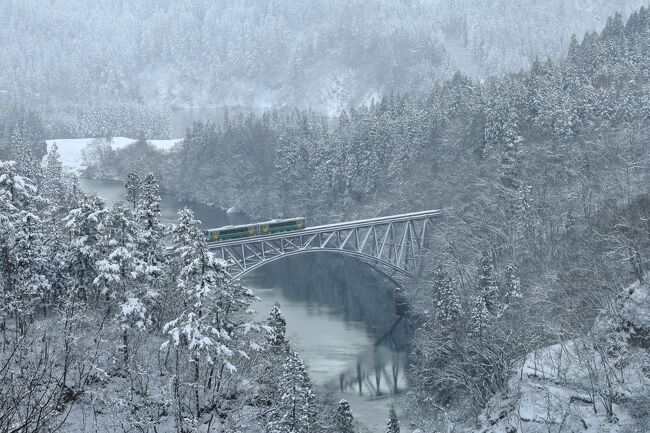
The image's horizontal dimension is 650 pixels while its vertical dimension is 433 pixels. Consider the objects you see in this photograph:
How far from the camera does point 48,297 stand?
39.4 metres

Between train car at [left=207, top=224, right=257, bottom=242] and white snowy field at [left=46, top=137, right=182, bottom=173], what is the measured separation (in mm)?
94072

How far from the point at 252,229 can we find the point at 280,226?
328 cm

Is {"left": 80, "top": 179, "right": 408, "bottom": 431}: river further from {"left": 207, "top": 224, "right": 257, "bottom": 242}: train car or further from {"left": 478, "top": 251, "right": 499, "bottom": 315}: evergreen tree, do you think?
{"left": 478, "top": 251, "right": 499, "bottom": 315}: evergreen tree

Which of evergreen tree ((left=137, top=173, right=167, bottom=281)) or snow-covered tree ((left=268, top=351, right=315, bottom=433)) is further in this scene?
evergreen tree ((left=137, top=173, right=167, bottom=281))

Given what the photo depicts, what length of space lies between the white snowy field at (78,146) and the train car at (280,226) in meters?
92.2

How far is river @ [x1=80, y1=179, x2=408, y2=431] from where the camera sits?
47.8 m

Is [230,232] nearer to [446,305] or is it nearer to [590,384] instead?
[446,305]

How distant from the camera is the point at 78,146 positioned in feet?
510

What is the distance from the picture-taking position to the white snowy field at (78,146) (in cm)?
14675

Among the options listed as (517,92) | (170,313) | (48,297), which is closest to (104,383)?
(170,313)

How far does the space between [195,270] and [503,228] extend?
35.3 meters

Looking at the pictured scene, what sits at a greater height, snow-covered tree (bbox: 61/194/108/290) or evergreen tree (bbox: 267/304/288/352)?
snow-covered tree (bbox: 61/194/108/290)

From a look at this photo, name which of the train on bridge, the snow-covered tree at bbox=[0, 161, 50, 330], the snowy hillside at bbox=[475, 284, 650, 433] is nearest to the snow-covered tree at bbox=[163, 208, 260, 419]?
the snow-covered tree at bbox=[0, 161, 50, 330]

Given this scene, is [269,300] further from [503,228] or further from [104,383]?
[104,383]
